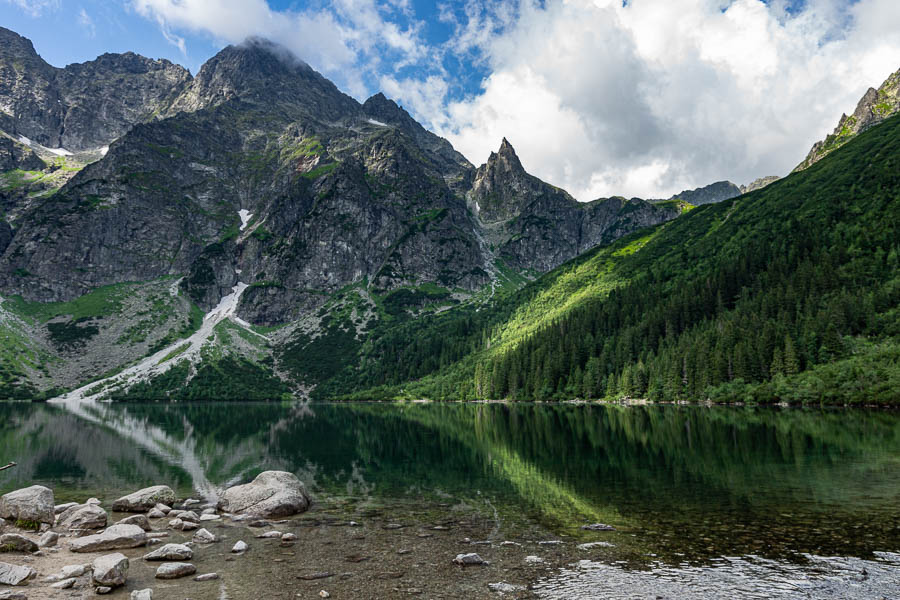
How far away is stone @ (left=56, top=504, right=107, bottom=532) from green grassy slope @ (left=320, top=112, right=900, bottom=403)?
10106 cm

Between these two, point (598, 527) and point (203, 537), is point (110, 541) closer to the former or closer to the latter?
point (203, 537)

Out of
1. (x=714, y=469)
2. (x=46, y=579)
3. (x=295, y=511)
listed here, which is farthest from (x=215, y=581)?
(x=714, y=469)

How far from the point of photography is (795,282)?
429 feet

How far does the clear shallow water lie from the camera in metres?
16.6

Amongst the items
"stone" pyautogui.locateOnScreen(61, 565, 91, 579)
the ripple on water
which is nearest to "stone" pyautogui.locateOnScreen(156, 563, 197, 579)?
"stone" pyautogui.locateOnScreen(61, 565, 91, 579)

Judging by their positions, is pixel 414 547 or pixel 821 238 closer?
pixel 414 547

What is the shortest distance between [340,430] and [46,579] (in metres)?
68.7

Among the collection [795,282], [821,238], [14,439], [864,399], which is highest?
[821,238]

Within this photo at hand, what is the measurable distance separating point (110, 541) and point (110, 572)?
6.88m

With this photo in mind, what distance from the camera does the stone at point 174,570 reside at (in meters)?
18.3

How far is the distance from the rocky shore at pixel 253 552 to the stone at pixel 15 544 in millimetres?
44

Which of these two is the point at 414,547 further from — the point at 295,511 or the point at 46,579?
the point at 46,579

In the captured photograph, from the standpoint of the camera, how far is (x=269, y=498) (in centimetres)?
2962

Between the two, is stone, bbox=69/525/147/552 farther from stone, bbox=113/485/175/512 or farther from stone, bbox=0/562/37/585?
stone, bbox=113/485/175/512
